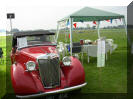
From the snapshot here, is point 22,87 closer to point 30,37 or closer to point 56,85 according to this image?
point 56,85

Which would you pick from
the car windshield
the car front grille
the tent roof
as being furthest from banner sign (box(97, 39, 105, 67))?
A: the tent roof

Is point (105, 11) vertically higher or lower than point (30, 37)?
higher

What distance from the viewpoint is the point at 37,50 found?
14.8ft

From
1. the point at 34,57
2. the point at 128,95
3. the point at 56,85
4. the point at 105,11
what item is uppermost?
the point at 105,11

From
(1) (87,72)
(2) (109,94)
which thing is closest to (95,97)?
(2) (109,94)

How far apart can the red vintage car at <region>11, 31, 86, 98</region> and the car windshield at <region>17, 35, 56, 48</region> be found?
0.15 meters

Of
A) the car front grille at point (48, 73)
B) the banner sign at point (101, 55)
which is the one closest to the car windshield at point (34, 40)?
the car front grille at point (48, 73)

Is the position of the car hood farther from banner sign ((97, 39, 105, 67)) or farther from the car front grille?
banner sign ((97, 39, 105, 67))

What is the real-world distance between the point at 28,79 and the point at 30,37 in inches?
68.5

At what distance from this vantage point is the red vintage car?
3.70m

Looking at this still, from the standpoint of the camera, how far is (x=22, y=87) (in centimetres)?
366

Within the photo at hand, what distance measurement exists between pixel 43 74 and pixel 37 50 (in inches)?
Answer: 31.5

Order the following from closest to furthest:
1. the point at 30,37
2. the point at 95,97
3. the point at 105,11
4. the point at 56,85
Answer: the point at 56,85, the point at 95,97, the point at 30,37, the point at 105,11

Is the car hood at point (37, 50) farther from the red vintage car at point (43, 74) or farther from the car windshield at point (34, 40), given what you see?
the car windshield at point (34, 40)
